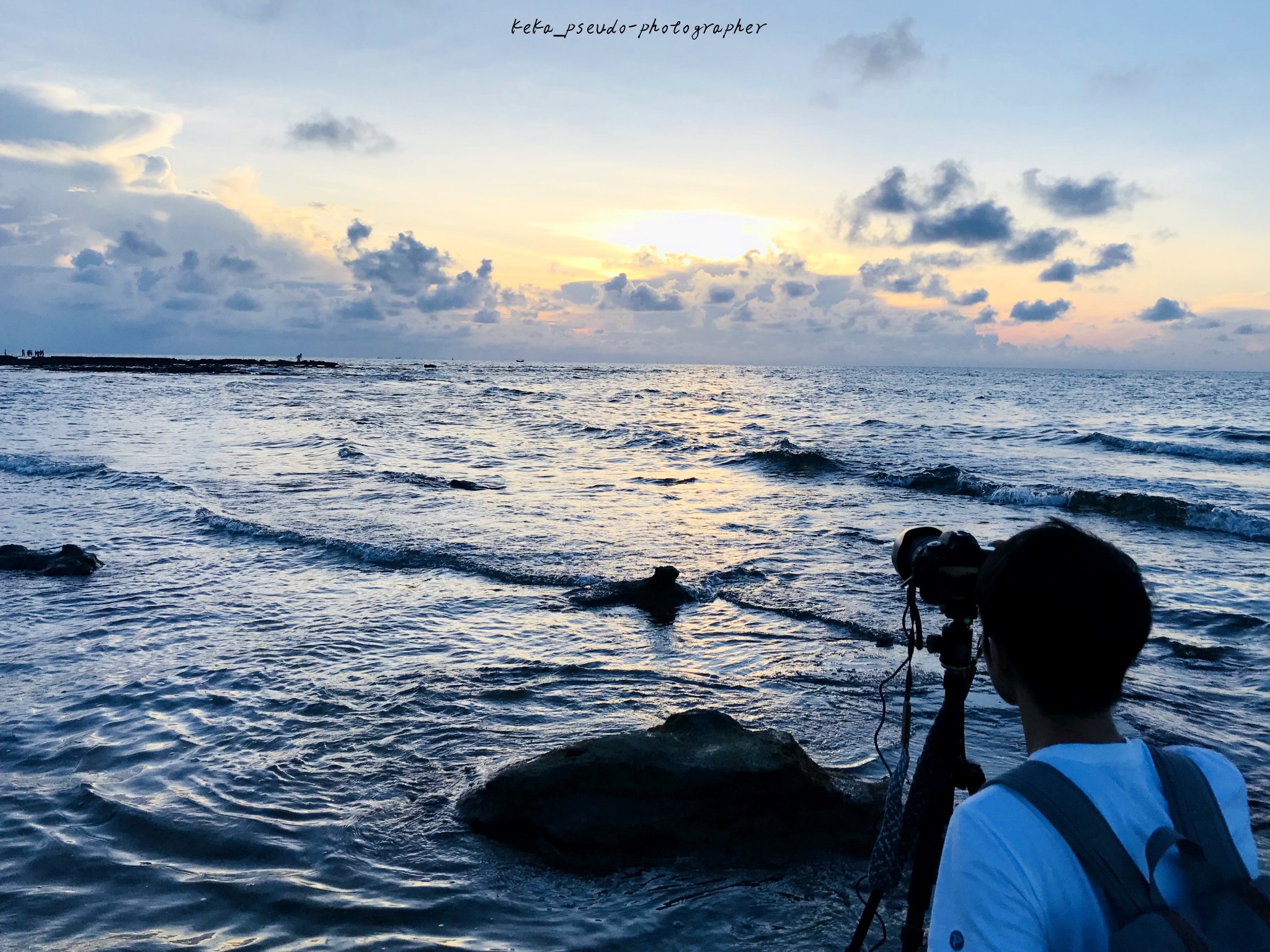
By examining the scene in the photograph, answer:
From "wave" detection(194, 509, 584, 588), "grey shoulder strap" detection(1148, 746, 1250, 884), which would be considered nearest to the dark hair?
"grey shoulder strap" detection(1148, 746, 1250, 884)

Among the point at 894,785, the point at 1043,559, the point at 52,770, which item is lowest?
the point at 52,770

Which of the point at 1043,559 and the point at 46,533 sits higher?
the point at 1043,559

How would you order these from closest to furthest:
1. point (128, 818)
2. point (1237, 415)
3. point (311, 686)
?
point (128, 818), point (311, 686), point (1237, 415)

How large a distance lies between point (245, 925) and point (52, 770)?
91.5 inches

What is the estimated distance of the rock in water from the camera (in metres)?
4.09

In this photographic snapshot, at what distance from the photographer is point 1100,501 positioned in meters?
16.5

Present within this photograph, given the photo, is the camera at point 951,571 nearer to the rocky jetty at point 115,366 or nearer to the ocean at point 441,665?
the ocean at point 441,665

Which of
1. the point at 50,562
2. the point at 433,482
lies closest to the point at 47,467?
the point at 433,482

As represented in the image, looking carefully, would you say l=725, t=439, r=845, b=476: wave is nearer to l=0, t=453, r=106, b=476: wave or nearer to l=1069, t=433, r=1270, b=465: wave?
l=1069, t=433, r=1270, b=465: wave

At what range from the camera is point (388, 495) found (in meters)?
15.9

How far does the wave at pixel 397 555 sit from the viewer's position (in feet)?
32.9

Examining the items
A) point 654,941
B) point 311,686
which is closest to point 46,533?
point 311,686

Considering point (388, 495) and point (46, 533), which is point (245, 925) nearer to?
point (46, 533)

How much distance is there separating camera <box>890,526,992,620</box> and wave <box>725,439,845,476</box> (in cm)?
1904
